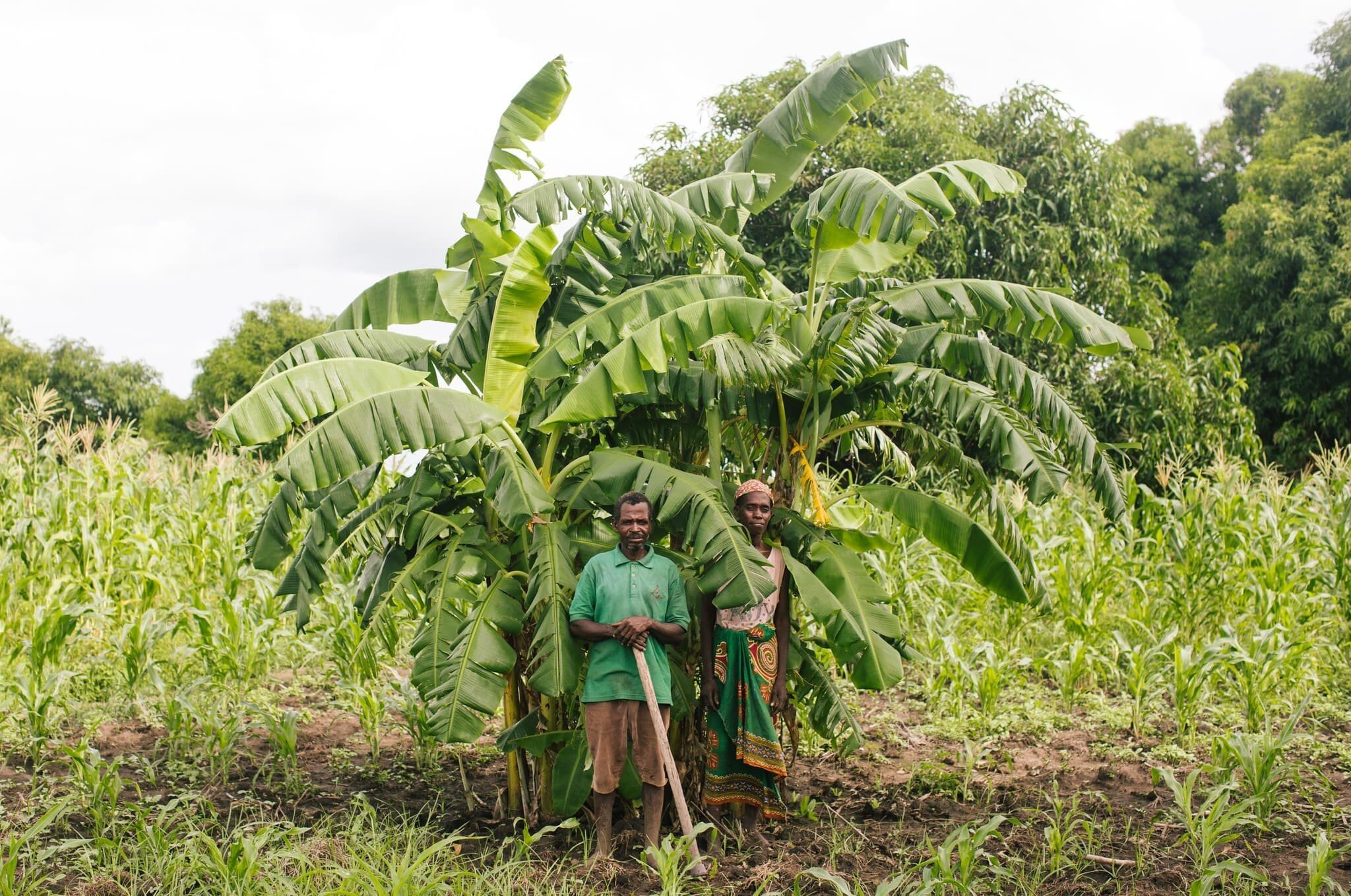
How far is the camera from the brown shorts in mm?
5016

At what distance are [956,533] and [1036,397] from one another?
838 millimetres

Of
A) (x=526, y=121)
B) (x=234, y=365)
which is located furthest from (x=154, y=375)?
(x=526, y=121)

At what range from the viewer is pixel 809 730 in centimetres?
705

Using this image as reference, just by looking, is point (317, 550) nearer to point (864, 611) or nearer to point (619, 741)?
point (619, 741)

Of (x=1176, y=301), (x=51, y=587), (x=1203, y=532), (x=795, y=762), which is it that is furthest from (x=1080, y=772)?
(x=1176, y=301)

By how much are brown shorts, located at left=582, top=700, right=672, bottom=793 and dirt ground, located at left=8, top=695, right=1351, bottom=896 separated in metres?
0.41

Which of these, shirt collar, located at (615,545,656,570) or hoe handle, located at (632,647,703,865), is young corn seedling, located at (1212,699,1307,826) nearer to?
hoe handle, located at (632,647,703,865)

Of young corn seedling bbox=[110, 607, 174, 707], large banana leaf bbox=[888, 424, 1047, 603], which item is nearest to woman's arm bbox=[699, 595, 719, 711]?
large banana leaf bbox=[888, 424, 1047, 603]

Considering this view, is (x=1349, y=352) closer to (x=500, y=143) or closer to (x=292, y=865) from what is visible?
(x=500, y=143)

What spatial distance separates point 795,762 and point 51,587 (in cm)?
562

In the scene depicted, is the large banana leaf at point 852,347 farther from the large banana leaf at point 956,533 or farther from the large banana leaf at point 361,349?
the large banana leaf at point 361,349

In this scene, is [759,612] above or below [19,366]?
below

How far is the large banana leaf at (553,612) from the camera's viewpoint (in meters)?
4.93

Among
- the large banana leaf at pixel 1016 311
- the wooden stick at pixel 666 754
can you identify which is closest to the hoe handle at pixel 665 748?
the wooden stick at pixel 666 754
